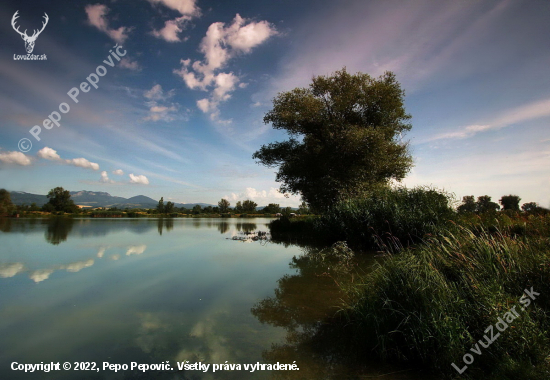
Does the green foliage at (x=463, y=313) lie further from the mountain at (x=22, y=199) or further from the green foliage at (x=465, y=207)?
the mountain at (x=22, y=199)

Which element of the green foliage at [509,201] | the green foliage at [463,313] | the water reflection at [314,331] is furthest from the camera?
the green foliage at [509,201]

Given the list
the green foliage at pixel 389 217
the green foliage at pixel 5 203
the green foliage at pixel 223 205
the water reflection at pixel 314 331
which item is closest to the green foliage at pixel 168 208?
the green foliage at pixel 223 205

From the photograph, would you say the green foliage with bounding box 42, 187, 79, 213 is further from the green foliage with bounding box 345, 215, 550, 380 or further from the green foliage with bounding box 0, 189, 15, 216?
the green foliage with bounding box 345, 215, 550, 380

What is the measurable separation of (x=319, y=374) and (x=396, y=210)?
33.9 ft

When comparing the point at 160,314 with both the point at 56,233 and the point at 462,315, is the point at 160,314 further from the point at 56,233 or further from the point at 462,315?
the point at 56,233

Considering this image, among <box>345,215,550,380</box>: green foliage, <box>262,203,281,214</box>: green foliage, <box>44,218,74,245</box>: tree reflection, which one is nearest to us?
<box>345,215,550,380</box>: green foliage

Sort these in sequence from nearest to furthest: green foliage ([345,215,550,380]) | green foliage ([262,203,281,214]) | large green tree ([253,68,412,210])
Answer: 1. green foliage ([345,215,550,380])
2. large green tree ([253,68,412,210])
3. green foliage ([262,203,281,214])

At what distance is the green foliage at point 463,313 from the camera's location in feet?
9.39

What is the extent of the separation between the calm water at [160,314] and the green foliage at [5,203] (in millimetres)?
42413

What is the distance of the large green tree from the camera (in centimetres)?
1731

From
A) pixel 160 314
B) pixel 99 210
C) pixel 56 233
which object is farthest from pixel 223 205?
pixel 160 314

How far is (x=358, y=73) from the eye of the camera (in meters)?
19.9

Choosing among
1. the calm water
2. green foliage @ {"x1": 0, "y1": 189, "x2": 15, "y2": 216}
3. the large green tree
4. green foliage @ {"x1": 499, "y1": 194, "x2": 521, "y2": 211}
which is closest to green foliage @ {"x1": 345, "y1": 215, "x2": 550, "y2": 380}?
the calm water

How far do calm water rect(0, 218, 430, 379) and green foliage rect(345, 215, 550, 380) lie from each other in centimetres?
58
